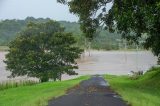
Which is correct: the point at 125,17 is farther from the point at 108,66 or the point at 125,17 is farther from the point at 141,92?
the point at 108,66

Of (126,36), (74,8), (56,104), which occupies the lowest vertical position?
(56,104)

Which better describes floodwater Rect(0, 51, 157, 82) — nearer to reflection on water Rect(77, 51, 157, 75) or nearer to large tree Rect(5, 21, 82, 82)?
reflection on water Rect(77, 51, 157, 75)

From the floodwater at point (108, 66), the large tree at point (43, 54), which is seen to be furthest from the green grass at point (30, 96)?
the floodwater at point (108, 66)

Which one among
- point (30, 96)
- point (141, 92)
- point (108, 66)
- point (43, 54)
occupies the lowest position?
point (108, 66)

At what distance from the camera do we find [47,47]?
57438 mm

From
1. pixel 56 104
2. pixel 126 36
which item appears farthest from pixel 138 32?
pixel 56 104

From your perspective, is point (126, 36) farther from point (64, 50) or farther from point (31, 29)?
point (31, 29)

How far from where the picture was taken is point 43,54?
5559cm

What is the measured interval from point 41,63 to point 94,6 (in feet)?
80.6

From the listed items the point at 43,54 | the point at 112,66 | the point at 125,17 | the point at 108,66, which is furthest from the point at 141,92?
the point at 108,66

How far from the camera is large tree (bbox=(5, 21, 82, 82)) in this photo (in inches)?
2184

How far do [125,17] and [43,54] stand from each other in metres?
29.6

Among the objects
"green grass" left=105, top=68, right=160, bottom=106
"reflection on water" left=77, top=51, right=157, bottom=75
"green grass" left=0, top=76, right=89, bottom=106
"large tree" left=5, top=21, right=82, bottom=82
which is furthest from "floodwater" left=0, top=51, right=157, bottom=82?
"green grass" left=0, top=76, right=89, bottom=106

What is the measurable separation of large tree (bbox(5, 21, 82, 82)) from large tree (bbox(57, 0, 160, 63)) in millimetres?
21485
